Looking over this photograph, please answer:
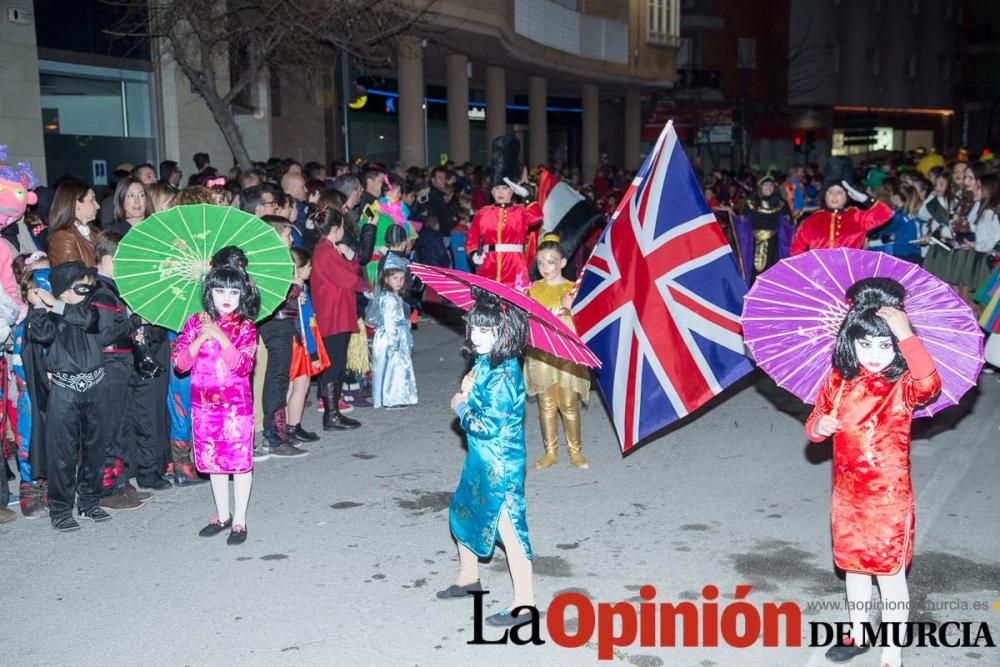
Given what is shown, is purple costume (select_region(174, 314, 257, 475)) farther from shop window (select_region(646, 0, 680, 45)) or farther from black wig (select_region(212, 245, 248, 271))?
shop window (select_region(646, 0, 680, 45))

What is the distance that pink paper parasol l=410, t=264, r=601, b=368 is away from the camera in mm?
4367

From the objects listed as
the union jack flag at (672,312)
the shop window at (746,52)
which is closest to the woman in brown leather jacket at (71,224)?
the union jack flag at (672,312)

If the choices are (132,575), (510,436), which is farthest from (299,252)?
(510,436)

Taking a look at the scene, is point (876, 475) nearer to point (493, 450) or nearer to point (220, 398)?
point (493, 450)

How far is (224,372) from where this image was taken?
570 cm

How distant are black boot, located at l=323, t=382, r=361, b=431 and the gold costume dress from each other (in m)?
1.86

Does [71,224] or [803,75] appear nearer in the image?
[71,224]

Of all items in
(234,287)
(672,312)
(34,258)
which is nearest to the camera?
(234,287)

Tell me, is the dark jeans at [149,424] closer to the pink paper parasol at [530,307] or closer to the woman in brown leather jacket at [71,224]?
the woman in brown leather jacket at [71,224]

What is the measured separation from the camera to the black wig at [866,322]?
13.3 feet

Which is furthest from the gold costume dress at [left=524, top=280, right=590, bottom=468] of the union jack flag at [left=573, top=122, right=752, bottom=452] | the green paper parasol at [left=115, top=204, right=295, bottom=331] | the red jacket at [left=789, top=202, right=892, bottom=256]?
the red jacket at [left=789, top=202, right=892, bottom=256]

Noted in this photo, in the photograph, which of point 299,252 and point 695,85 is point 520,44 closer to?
point 299,252

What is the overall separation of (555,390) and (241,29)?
761 cm

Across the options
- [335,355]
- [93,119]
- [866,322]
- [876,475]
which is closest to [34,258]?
[335,355]
